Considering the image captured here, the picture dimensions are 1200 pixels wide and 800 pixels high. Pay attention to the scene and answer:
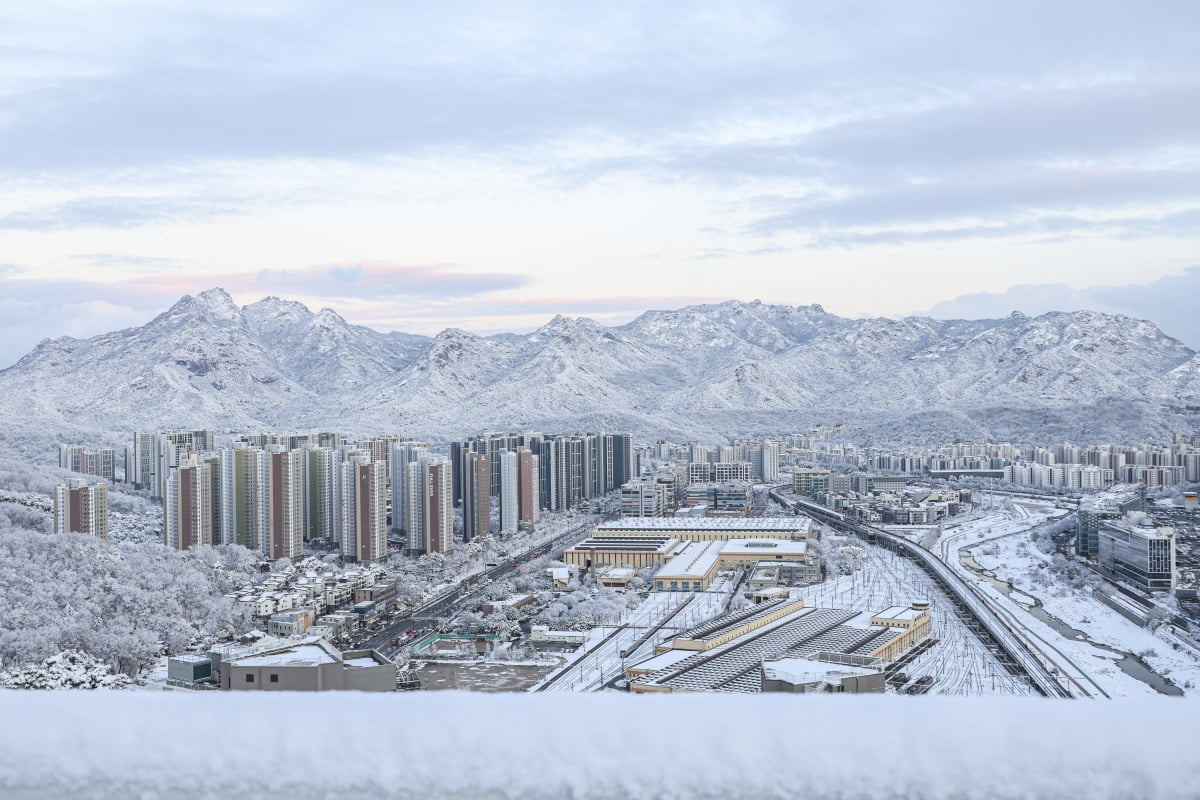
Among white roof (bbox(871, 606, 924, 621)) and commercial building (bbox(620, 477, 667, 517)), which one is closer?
white roof (bbox(871, 606, 924, 621))

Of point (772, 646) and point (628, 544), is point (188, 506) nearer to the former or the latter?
point (628, 544)

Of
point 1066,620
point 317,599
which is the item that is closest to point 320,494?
point 317,599

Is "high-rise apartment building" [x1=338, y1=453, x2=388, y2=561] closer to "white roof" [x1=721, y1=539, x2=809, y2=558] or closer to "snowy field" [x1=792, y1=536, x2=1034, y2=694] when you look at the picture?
"white roof" [x1=721, y1=539, x2=809, y2=558]

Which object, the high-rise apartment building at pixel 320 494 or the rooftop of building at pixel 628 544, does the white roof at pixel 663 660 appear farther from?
the high-rise apartment building at pixel 320 494

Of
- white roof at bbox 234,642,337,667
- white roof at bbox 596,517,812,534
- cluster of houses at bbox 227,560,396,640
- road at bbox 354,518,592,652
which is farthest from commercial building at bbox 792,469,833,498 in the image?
white roof at bbox 234,642,337,667

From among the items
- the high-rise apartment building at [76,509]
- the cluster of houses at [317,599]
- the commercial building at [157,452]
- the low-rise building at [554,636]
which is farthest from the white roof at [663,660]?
the commercial building at [157,452]
